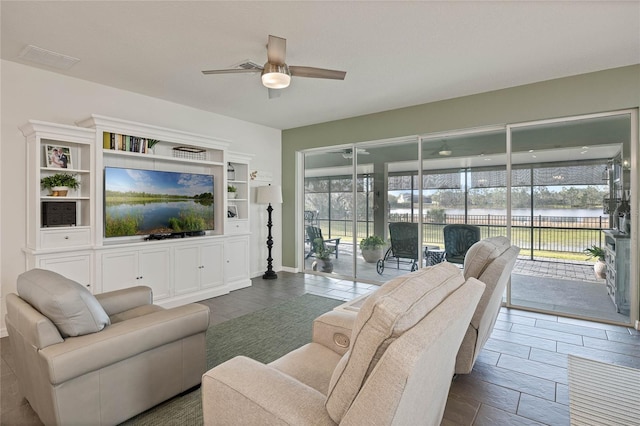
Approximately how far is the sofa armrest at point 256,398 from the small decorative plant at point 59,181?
10.6ft

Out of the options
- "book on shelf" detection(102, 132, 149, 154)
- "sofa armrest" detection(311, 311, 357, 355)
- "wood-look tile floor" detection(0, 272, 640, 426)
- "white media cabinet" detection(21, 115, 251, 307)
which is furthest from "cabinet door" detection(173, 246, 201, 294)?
"sofa armrest" detection(311, 311, 357, 355)

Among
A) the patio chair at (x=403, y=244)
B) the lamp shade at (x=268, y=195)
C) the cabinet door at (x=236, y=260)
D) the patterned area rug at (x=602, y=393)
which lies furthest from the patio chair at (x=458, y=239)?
the cabinet door at (x=236, y=260)

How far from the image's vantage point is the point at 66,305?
1.75 meters

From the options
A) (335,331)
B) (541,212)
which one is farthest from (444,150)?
(335,331)

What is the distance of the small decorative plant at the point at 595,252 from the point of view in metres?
3.86

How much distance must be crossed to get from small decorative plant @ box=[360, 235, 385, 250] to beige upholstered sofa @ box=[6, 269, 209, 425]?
3703 mm

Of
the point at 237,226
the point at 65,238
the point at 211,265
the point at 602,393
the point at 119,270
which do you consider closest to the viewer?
the point at 602,393

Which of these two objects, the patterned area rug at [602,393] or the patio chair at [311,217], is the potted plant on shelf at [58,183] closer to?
the patio chair at [311,217]

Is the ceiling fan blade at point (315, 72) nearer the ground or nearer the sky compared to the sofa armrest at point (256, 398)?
nearer the sky

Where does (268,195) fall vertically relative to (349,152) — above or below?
below

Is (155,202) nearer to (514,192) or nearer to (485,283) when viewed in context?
(485,283)

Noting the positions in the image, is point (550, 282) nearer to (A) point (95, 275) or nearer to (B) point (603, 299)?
(B) point (603, 299)

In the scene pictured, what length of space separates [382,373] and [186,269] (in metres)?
3.98

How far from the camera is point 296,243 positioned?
6355 mm
